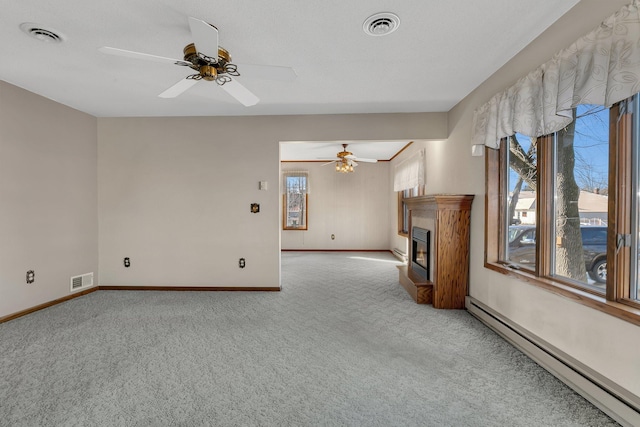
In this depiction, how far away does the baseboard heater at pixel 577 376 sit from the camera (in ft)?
4.76

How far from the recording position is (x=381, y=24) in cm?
190

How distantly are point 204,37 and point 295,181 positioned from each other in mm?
5847

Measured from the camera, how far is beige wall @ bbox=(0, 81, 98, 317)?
2.84m

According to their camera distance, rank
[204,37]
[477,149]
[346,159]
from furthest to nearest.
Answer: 1. [346,159]
2. [477,149]
3. [204,37]

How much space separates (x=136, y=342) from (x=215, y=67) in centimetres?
239

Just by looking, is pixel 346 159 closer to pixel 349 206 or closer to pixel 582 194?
pixel 349 206

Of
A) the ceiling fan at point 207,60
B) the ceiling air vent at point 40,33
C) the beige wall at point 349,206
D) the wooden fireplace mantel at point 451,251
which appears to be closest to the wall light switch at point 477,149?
the wooden fireplace mantel at point 451,251

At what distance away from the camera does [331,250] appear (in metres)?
7.46

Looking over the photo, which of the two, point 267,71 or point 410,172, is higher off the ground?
point 267,71

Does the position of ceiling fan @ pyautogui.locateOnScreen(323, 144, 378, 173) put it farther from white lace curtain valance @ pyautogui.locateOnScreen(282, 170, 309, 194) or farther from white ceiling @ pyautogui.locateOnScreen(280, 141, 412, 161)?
white lace curtain valance @ pyautogui.locateOnScreen(282, 170, 309, 194)

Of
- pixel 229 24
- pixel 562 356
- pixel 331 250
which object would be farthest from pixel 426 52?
pixel 331 250

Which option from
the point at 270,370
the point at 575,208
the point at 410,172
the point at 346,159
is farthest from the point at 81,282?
the point at 410,172

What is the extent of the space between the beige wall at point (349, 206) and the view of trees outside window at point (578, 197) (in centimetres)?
497

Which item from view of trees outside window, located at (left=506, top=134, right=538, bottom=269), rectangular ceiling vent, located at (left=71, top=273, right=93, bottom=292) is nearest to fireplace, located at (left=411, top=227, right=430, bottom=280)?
view of trees outside window, located at (left=506, top=134, right=538, bottom=269)
